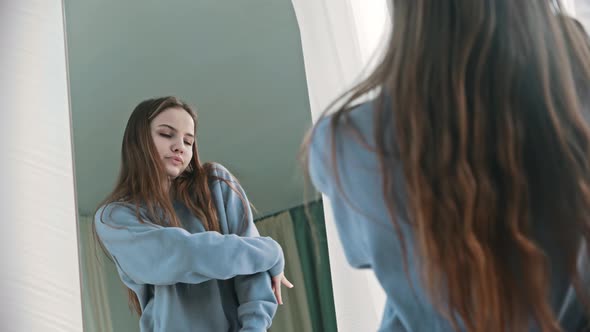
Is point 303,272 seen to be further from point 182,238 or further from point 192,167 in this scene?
point 182,238

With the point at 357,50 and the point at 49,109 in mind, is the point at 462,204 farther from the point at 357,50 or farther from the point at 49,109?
the point at 49,109

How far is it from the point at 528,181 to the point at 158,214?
0.73 metres

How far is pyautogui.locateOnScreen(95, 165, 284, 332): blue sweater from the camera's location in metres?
0.94

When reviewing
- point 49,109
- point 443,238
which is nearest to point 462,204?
point 443,238

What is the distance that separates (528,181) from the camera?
43 cm

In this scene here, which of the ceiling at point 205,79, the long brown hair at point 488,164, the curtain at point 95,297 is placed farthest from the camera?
the ceiling at point 205,79

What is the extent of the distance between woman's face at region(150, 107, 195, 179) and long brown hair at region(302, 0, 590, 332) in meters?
0.69

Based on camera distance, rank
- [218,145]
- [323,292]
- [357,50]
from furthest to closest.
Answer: [323,292] < [218,145] < [357,50]

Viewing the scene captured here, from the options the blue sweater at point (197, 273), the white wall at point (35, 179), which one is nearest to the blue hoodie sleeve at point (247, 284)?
the blue sweater at point (197, 273)

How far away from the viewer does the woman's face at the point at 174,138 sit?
3.61 ft

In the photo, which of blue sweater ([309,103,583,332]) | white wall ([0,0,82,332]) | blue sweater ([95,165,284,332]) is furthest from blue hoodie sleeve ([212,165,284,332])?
blue sweater ([309,103,583,332])

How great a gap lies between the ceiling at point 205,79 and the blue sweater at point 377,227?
0.94m

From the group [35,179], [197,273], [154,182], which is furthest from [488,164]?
[35,179]

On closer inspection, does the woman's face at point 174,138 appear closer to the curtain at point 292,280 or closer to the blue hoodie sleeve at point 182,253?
the blue hoodie sleeve at point 182,253
